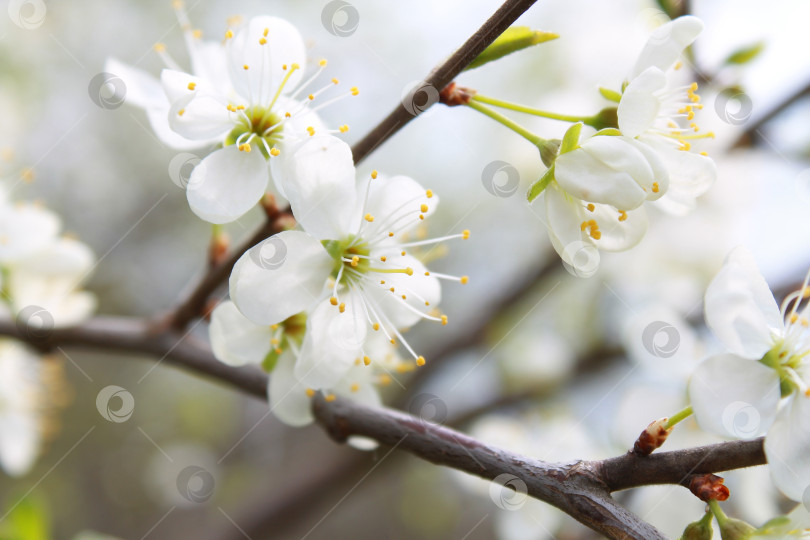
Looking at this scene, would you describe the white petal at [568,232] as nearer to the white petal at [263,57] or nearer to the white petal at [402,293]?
the white petal at [402,293]

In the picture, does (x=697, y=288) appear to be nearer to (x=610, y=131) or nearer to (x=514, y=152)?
(x=514, y=152)

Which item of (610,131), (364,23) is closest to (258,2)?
(364,23)

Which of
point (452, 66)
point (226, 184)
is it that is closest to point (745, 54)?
point (452, 66)

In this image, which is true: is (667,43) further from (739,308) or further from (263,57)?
(263,57)

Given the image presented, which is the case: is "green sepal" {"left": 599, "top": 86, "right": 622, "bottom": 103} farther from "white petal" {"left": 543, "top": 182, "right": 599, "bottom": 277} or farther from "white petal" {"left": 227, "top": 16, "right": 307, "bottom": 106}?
"white petal" {"left": 227, "top": 16, "right": 307, "bottom": 106}

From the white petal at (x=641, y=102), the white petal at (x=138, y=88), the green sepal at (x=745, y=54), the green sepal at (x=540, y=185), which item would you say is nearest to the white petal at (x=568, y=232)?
the green sepal at (x=540, y=185)

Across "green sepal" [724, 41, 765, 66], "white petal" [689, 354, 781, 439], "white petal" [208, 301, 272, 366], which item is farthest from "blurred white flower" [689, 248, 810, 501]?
"green sepal" [724, 41, 765, 66]
